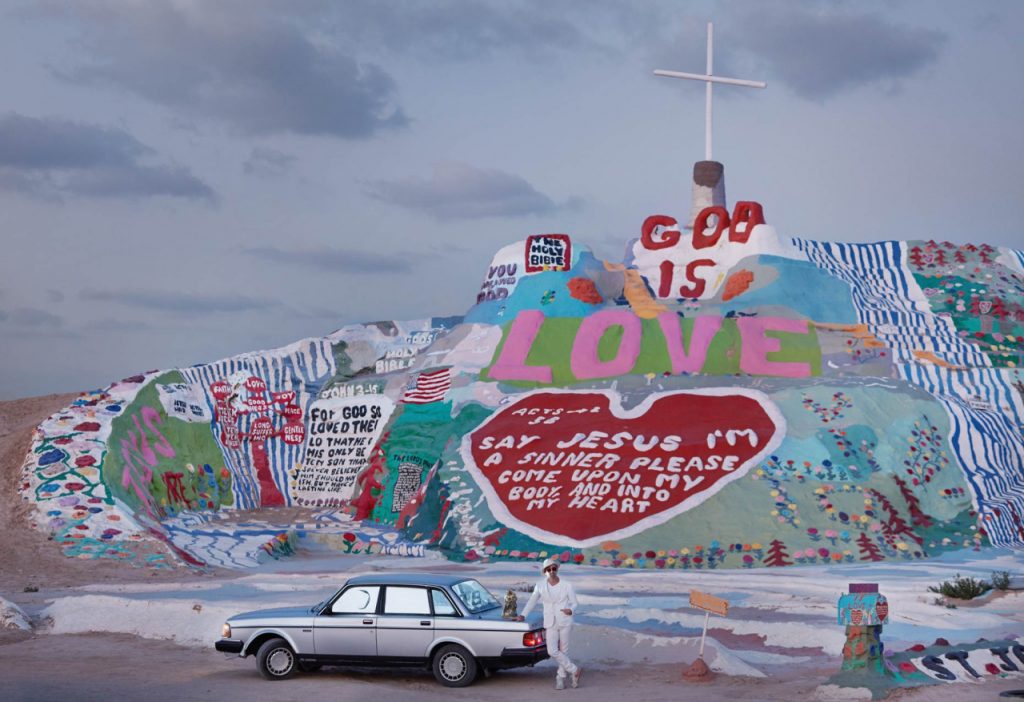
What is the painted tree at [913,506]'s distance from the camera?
3419 cm

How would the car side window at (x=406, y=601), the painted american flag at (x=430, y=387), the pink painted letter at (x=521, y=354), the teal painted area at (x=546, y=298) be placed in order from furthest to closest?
the teal painted area at (x=546, y=298) < the painted american flag at (x=430, y=387) < the pink painted letter at (x=521, y=354) < the car side window at (x=406, y=601)

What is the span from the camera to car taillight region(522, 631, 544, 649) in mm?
16453

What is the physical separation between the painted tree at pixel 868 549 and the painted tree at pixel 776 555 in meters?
1.98

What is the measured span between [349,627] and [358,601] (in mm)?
422

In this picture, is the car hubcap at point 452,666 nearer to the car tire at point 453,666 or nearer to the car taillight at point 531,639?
the car tire at point 453,666

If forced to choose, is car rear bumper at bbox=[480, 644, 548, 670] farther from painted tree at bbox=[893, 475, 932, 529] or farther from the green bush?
painted tree at bbox=[893, 475, 932, 529]

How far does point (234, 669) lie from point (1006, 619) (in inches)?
510

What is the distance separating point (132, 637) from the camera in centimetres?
2217

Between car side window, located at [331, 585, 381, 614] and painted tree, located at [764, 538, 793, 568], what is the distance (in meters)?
17.0

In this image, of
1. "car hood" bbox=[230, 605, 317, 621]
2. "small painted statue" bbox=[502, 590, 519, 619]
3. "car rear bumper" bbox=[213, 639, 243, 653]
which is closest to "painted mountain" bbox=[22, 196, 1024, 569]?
"small painted statue" bbox=[502, 590, 519, 619]

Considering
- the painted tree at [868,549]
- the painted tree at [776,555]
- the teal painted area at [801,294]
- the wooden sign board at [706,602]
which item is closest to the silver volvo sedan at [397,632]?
the wooden sign board at [706,602]

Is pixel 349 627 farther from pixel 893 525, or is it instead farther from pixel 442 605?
pixel 893 525

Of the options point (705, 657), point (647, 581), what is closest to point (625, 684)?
point (705, 657)

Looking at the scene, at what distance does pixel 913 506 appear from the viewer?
34.6m
